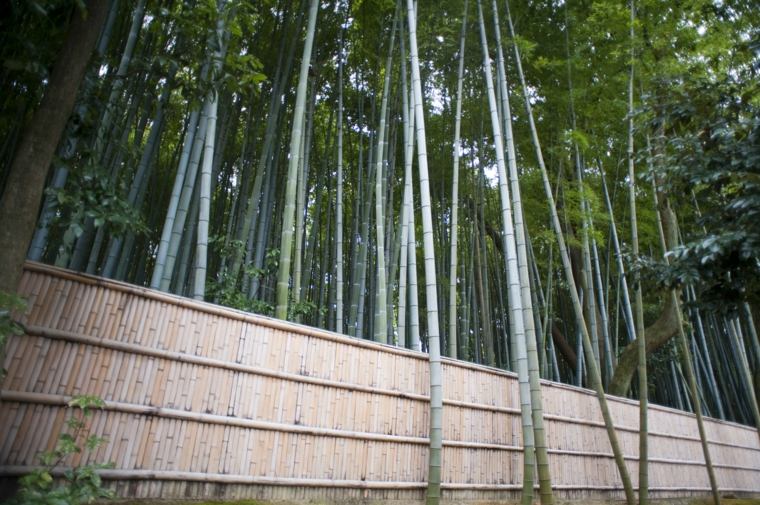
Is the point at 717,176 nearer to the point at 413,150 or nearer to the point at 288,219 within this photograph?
the point at 288,219

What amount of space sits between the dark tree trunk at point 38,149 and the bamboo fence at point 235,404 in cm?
49

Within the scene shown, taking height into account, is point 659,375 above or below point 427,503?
above

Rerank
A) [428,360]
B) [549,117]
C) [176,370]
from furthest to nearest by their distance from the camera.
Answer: [549,117] < [428,360] < [176,370]

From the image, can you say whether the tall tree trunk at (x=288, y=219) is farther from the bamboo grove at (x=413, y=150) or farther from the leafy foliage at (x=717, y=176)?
the leafy foliage at (x=717, y=176)

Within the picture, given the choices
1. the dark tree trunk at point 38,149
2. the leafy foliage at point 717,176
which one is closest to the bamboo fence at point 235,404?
the dark tree trunk at point 38,149

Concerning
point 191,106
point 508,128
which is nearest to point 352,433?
point 191,106

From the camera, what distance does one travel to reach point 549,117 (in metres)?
6.08

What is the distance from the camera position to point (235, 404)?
2809mm

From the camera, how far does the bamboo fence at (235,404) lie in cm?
227

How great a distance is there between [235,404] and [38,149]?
1.56 meters

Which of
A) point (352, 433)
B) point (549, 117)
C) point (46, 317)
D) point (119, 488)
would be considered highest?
point (549, 117)

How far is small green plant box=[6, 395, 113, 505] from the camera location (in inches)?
71.5

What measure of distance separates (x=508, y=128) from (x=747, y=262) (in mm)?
2015

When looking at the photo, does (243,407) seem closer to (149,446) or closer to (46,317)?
(149,446)
